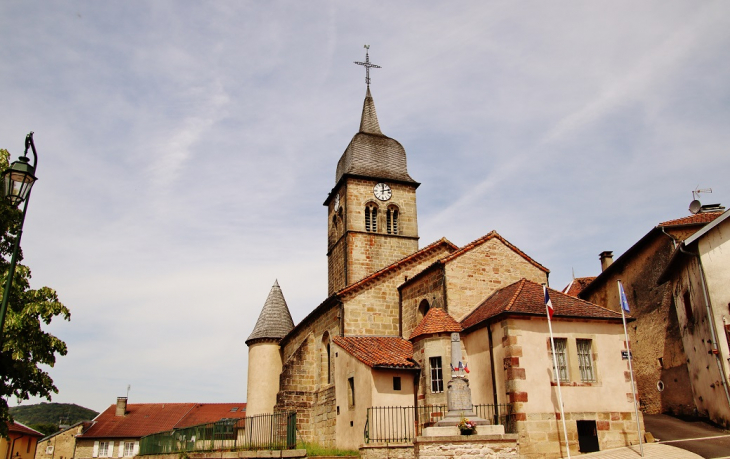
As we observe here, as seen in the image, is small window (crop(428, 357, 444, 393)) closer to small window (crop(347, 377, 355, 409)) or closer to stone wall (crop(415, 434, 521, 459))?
small window (crop(347, 377, 355, 409))

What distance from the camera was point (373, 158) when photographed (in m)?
34.5

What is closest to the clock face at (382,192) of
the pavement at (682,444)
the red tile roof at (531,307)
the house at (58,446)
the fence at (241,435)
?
the red tile roof at (531,307)

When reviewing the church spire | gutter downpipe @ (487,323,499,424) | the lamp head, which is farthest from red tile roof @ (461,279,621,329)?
the church spire

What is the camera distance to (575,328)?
58.6 ft

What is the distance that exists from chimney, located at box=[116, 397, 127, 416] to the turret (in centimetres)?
2361

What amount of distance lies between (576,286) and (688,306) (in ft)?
45.0

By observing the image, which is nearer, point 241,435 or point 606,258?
point 241,435

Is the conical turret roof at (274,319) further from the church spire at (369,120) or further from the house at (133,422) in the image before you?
the house at (133,422)

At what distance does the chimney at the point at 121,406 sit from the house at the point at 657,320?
142 ft

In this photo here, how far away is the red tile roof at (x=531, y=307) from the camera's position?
1761 cm

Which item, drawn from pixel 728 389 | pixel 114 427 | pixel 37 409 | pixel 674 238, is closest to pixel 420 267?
pixel 674 238

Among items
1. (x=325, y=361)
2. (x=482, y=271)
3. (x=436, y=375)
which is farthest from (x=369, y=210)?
(x=436, y=375)

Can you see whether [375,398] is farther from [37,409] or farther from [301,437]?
[37,409]

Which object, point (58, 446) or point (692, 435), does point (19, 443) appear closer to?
point (58, 446)
